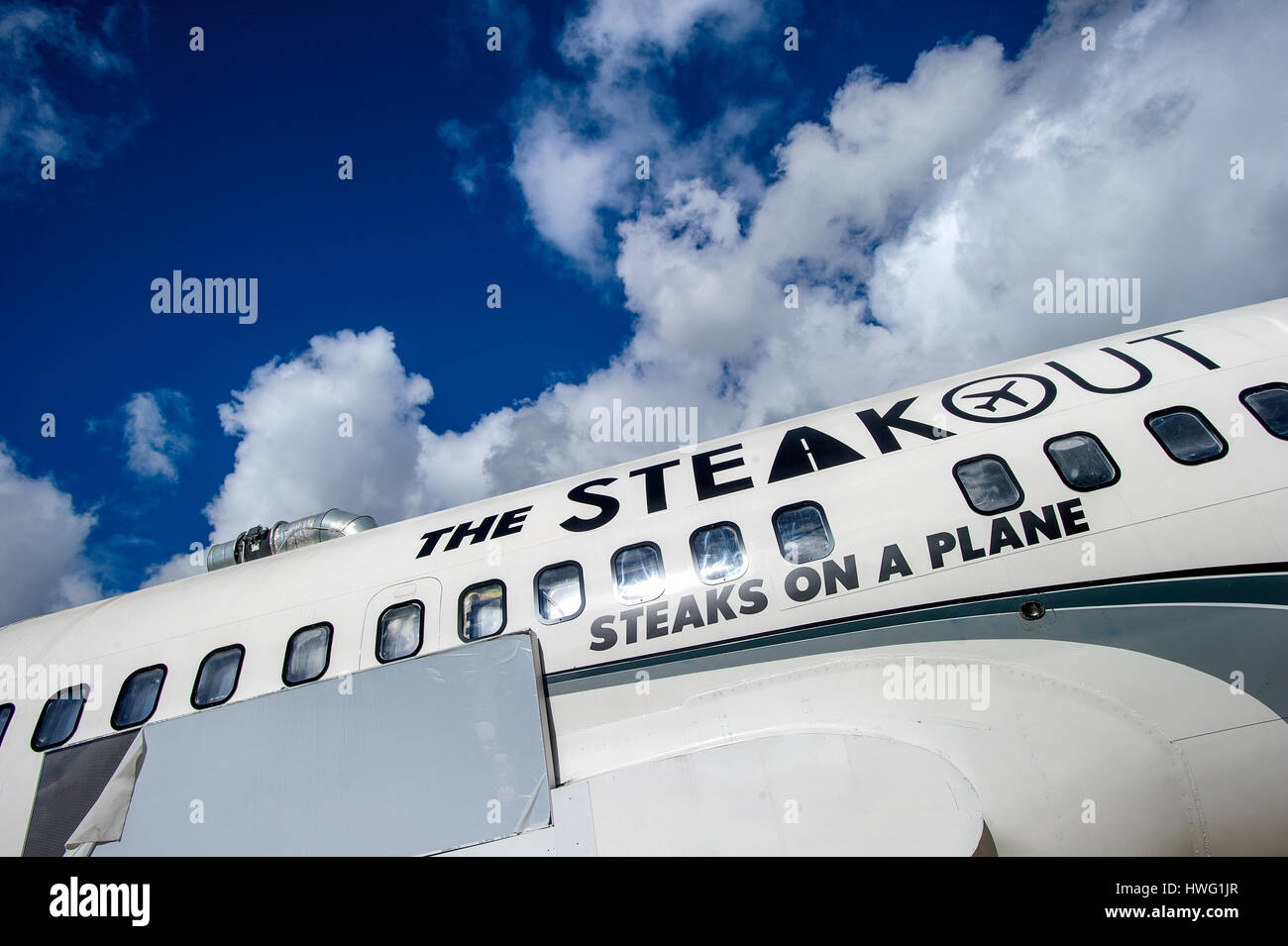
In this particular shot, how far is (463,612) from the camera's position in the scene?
7.10m

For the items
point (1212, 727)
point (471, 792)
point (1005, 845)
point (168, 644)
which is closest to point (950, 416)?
→ point (1212, 727)

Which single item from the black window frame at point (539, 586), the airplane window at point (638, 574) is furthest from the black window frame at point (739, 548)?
the black window frame at point (539, 586)

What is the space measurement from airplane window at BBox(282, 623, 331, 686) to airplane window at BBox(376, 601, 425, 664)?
615 mm

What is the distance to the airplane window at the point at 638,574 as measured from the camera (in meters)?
6.73

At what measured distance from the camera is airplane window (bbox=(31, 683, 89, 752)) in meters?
7.73

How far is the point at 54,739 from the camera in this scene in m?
7.71

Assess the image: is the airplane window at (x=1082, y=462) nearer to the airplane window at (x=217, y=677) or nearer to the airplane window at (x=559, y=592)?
the airplane window at (x=559, y=592)

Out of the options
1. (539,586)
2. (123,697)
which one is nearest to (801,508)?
(539,586)

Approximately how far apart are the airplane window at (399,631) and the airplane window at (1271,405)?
322 inches

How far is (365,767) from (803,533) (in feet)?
14.9

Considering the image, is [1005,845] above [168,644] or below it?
below
